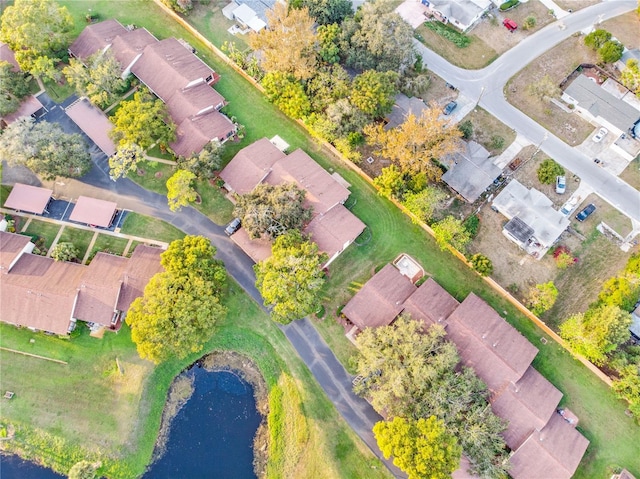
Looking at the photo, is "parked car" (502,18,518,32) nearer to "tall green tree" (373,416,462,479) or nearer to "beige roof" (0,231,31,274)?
"tall green tree" (373,416,462,479)

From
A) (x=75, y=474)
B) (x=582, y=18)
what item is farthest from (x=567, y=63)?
(x=75, y=474)

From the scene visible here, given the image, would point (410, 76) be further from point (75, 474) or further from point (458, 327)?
point (75, 474)

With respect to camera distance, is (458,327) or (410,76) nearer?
(458,327)

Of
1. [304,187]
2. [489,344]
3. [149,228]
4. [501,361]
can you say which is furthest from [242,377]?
[501,361]

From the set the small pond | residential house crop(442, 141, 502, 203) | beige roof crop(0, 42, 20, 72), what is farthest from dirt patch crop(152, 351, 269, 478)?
beige roof crop(0, 42, 20, 72)

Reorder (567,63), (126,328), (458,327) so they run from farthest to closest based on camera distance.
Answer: (567,63)
(126,328)
(458,327)

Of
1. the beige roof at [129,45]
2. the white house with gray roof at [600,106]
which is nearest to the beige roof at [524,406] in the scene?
the white house with gray roof at [600,106]

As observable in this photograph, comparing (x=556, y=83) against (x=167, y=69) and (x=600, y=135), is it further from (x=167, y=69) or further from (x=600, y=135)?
(x=167, y=69)
